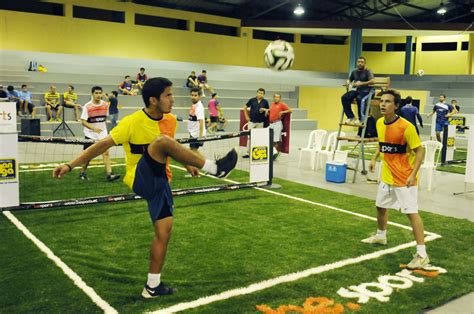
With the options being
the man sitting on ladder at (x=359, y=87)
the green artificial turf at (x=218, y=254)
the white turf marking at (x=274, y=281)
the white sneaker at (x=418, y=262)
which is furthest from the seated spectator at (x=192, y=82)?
the white sneaker at (x=418, y=262)

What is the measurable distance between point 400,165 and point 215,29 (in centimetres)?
3117

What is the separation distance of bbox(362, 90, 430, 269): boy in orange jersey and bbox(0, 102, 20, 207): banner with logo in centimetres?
545

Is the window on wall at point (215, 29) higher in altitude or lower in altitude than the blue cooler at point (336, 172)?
higher

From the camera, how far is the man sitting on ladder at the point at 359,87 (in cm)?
1167

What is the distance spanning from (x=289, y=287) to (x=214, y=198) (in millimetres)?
4485

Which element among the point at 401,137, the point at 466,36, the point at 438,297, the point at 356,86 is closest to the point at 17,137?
the point at 401,137

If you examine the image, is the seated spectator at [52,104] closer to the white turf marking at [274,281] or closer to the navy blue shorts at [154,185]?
the white turf marking at [274,281]

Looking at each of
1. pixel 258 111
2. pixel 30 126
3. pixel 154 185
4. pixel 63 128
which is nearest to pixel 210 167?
pixel 154 185

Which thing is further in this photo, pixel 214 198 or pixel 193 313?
pixel 214 198

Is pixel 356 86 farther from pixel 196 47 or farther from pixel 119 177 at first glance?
pixel 196 47

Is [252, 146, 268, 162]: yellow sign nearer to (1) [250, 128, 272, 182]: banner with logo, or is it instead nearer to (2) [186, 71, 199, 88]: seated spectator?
(1) [250, 128, 272, 182]: banner with logo

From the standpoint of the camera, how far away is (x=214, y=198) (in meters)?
9.65

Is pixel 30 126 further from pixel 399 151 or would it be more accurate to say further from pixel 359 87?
pixel 399 151

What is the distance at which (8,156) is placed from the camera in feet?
25.1
